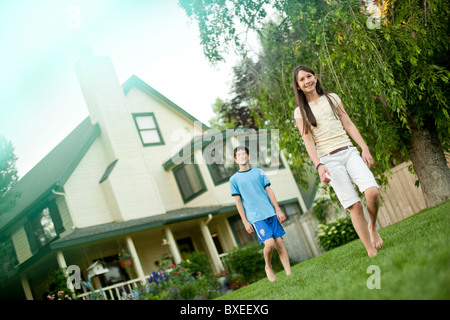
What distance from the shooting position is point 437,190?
6.68 m

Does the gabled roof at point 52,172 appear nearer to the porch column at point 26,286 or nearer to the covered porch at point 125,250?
the covered porch at point 125,250

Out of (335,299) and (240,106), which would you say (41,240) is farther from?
(335,299)

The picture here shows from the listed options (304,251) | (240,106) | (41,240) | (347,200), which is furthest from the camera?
(240,106)

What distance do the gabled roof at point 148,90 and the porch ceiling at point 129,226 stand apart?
13.2ft

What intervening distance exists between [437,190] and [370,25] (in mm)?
2897

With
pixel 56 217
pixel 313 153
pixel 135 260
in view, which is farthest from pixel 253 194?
pixel 56 217

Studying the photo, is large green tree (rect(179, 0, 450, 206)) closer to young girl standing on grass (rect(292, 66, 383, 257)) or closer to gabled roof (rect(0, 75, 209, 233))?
young girl standing on grass (rect(292, 66, 383, 257))

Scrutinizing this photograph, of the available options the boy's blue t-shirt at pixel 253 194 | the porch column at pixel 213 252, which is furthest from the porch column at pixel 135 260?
the boy's blue t-shirt at pixel 253 194

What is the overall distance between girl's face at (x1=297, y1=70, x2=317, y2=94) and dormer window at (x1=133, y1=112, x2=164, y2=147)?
12483 millimetres

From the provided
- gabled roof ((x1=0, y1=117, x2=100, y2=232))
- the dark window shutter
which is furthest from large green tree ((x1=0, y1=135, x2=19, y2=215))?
the dark window shutter

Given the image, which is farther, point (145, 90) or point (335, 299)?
point (145, 90)

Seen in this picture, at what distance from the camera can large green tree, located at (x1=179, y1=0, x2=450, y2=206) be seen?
5.50m

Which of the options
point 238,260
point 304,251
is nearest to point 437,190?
point 304,251

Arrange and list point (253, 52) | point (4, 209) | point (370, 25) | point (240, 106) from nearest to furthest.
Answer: point (370, 25), point (253, 52), point (4, 209), point (240, 106)
